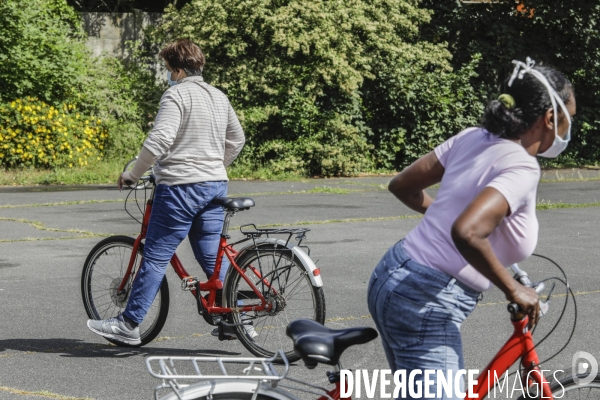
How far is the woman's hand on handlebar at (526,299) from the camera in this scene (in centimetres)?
275

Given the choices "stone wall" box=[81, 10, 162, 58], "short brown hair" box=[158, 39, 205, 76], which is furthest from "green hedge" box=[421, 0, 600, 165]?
"short brown hair" box=[158, 39, 205, 76]

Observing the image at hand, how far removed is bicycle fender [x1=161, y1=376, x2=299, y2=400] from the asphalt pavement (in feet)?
3.89

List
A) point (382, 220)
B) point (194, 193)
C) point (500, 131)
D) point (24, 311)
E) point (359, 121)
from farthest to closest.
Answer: point (359, 121)
point (382, 220)
point (24, 311)
point (194, 193)
point (500, 131)

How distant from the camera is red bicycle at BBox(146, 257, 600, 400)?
2.67 meters

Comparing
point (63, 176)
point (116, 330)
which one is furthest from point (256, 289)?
point (63, 176)

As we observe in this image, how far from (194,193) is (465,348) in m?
1.90

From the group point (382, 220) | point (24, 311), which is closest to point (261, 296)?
point (24, 311)

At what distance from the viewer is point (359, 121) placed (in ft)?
69.2

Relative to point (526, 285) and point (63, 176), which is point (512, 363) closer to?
point (526, 285)

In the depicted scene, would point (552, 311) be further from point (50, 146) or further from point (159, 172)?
point (50, 146)

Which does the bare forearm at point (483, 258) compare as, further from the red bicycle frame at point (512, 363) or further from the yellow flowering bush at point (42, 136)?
the yellow flowering bush at point (42, 136)

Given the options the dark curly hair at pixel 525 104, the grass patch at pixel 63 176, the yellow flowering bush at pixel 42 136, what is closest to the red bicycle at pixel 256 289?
the dark curly hair at pixel 525 104

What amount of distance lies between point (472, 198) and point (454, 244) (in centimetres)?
17

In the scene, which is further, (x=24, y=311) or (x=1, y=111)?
(x=1, y=111)
